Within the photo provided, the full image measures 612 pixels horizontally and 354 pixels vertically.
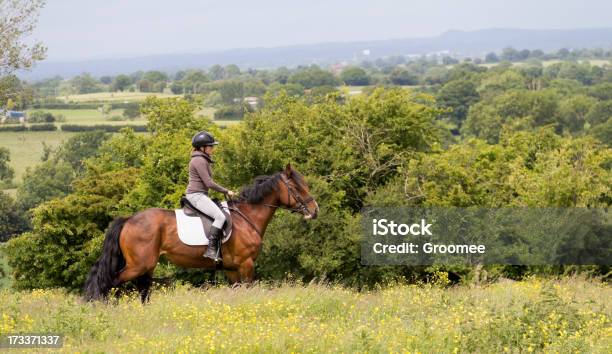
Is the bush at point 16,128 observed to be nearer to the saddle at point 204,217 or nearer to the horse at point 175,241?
the horse at point 175,241

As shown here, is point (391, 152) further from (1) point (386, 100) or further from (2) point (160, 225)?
(2) point (160, 225)

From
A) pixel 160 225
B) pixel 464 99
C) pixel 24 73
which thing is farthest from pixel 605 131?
pixel 160 225

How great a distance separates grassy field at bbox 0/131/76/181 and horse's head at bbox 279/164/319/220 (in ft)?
392

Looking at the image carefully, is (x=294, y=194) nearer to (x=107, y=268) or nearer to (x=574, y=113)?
(x=107, y=268)

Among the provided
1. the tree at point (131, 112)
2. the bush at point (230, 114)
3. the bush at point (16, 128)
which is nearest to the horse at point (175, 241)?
the bush at point (16, 128)

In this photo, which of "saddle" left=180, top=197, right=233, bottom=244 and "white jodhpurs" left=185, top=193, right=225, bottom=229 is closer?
"white jodhpurs" left=185, top=193, right=225, bottom=229

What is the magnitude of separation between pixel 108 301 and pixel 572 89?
592ft

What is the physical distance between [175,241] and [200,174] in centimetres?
155

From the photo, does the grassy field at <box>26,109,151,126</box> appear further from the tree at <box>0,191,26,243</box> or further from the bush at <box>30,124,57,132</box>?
the tree at <box>0,191,26,243</box>

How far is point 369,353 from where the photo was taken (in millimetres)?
10125

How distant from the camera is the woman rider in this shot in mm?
15352

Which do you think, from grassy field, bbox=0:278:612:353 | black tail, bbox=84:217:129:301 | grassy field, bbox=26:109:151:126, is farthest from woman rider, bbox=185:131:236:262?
grassy field, bbox=26:109:151:126

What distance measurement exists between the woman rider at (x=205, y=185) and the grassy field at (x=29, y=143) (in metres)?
120

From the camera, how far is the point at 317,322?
12.8 m
